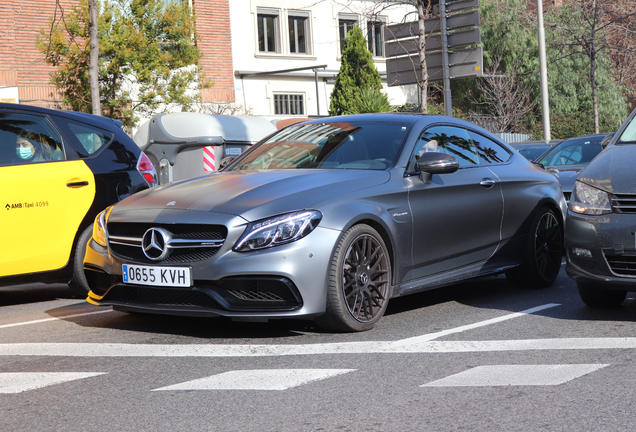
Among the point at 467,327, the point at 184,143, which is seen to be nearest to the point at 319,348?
the point at 467,327

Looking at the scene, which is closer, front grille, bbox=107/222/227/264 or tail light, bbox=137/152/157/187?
front grille, bbox=107/222/227/264

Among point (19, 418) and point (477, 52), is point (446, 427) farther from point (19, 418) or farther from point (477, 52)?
point (477, 52)

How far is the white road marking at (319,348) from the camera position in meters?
5.05

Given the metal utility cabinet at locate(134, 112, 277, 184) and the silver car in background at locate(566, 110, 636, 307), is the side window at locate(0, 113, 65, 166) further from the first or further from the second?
the metal utility cabinet at locate(134, 112, 277, 184)

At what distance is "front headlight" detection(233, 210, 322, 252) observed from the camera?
17.0ft

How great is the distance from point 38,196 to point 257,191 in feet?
8.07

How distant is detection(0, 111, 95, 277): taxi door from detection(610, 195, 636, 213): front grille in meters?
4.27

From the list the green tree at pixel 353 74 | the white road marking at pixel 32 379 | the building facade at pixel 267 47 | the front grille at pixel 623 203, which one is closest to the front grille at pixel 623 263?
the front grille at pixel 623 203

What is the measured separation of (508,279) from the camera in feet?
25.5

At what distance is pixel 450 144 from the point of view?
693cm

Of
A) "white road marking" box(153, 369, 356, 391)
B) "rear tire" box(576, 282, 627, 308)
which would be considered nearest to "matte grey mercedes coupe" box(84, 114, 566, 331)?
"white road marking" box(153, 369, 356, 391)

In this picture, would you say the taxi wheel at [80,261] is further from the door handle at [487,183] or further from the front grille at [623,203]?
the front grille at [623,203]

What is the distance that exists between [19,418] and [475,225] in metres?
3.97

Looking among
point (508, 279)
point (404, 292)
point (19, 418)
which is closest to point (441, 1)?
point (508, 279)
